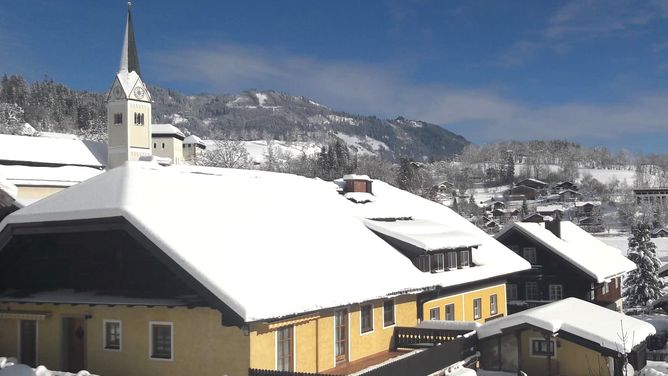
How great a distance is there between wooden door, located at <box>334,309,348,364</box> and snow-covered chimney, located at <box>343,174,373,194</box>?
1144 cm

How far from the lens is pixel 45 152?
7962 cm

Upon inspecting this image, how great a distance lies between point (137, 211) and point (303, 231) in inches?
265

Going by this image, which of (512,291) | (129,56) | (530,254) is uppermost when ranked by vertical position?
(129,56)

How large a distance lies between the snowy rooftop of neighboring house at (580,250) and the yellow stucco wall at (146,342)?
31149mm

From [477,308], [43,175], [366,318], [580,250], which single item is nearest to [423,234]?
[366,318]

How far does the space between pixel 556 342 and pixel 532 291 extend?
19.6 meters

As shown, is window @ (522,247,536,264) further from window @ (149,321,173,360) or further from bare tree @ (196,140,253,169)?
bare tree @ (196,140,253,169)

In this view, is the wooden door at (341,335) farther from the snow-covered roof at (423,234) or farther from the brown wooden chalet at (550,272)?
the brown wooden chalet at (550,272)

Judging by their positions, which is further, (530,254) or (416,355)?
(530,254)

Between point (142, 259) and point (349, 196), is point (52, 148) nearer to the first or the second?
point (349, 196)

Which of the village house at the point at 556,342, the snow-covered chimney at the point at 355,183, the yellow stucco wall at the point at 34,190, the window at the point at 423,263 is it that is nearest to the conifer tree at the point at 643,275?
the village house at the point at 556,342

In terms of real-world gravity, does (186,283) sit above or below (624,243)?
above

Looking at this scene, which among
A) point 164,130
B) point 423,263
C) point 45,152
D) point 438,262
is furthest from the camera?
point 164,130

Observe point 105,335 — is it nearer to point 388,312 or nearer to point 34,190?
point 388,312
